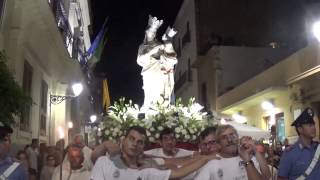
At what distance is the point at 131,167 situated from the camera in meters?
4.41

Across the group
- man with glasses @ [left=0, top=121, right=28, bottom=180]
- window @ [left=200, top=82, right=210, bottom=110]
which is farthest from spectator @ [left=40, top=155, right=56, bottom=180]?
window @ [left=200, top=82, right=210, bottom=110]

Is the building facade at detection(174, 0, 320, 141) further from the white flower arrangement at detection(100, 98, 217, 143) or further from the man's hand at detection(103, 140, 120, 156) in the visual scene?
the man's hand at detection(103, 140, 120, 156)

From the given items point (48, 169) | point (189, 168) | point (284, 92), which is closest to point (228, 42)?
point (284, 92)

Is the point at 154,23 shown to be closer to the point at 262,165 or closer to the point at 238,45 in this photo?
the point at 262,165

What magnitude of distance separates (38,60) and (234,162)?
13.3 meters

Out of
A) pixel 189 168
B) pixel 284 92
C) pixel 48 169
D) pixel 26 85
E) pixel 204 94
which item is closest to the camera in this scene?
pixel 189 168

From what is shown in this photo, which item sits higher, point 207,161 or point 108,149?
point 108,149

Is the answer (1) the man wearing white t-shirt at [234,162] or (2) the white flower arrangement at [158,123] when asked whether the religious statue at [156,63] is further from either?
(1) the man wearing white t-shirt at [234,162]

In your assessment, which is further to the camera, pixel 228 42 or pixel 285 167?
pixel 228 42

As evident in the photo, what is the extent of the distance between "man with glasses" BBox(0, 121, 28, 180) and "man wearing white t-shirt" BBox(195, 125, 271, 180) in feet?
5.50

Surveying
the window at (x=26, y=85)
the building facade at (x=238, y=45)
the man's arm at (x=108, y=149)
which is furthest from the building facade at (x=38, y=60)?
the building facade at (x=238, y=45)

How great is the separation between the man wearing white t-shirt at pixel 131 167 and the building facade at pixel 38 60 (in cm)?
532

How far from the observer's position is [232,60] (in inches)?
1198

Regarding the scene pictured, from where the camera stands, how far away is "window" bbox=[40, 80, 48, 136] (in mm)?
17969
